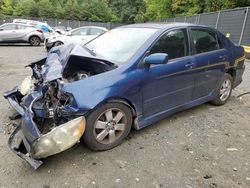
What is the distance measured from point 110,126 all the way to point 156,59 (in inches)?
41.6

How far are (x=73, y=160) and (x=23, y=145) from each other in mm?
606

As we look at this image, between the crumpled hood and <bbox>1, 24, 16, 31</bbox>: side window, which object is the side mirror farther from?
<bbox>1, 24, 16, 31</bbox>: side window

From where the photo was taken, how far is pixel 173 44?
12.7 ft

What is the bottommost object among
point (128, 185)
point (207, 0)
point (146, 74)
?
point (128, 185)

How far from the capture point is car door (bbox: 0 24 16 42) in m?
15.4

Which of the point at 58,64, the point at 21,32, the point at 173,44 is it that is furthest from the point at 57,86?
the point at 21,32

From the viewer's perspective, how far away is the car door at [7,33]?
15359 mm

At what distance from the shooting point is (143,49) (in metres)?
3.48

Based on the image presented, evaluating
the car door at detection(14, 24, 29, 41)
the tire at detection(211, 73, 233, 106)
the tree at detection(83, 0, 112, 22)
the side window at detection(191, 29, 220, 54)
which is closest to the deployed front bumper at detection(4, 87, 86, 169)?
the side window at detection(191, 29, 220, 54)

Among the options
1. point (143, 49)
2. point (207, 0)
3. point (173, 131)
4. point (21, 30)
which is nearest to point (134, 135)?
point (173, 131)

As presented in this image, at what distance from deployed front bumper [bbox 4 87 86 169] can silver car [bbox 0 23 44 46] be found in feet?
47.0

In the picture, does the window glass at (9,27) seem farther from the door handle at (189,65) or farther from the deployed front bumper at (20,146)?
the door handle at (189,65)

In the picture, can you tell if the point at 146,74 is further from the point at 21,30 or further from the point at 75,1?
the point at 75,1

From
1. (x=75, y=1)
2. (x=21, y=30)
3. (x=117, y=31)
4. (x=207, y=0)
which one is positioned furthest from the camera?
(x=75, y=1)
